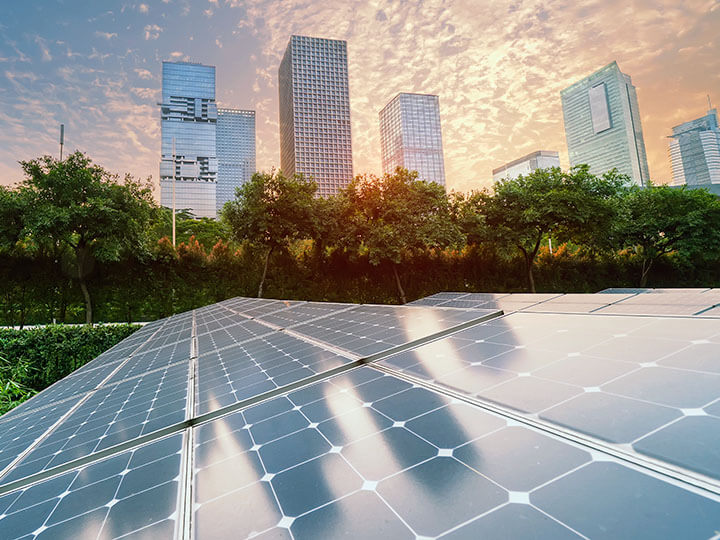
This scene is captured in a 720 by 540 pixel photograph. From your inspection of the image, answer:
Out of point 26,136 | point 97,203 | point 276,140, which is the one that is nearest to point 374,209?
point 97,203

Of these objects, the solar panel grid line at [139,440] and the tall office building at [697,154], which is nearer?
the solar panel grid line at [139,440]

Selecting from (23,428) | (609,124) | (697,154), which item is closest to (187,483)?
(23,428)

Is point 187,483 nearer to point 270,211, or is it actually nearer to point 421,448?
point 421,448

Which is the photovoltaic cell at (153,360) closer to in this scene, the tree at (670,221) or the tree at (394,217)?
the tree at (394,217)

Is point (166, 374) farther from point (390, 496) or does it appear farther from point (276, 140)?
point (276, 140)

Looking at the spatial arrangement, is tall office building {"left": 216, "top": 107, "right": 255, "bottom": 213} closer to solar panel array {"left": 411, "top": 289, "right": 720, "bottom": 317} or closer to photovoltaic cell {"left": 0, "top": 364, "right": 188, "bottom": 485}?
solar panel array {"left": 411, "top": 289, "right": 720, "bottom": 317}

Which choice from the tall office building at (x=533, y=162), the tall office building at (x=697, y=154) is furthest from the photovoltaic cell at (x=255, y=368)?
the tall office building at (x=697, y=154)
